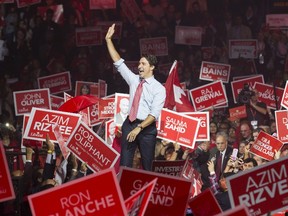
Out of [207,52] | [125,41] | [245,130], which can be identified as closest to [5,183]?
[245,130]

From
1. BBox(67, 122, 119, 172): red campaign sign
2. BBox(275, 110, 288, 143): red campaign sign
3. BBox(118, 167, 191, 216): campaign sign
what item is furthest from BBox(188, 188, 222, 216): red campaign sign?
BBox(275, 110, 288, 143): red campaign sign

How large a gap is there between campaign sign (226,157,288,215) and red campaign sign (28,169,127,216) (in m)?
1.05

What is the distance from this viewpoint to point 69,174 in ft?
38.5

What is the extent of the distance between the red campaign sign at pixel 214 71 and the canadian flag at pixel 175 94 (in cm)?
397

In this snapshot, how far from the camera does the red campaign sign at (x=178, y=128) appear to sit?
46.1 feet

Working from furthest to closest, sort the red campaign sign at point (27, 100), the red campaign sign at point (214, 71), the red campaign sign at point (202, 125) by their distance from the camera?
the red campaign sign at point (214, 71), the red campaign sign at point (27, 100), the red campaign sign at point (202, 125)

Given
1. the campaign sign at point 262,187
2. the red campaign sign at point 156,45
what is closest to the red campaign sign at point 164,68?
the red campaign sign at point 156,45

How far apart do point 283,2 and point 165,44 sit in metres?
2.37

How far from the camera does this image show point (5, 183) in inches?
336

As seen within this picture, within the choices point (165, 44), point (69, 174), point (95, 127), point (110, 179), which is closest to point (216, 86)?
point (95, 127)

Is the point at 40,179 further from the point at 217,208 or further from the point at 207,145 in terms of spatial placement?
the point at 207,145

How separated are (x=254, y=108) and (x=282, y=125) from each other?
2037mm

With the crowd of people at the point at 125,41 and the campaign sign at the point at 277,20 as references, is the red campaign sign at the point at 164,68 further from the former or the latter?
the campaign sign at the point at 277,20

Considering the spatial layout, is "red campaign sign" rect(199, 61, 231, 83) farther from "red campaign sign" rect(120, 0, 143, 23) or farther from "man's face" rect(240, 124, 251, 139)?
"man's face" rect(240, 124, 251, 139)
